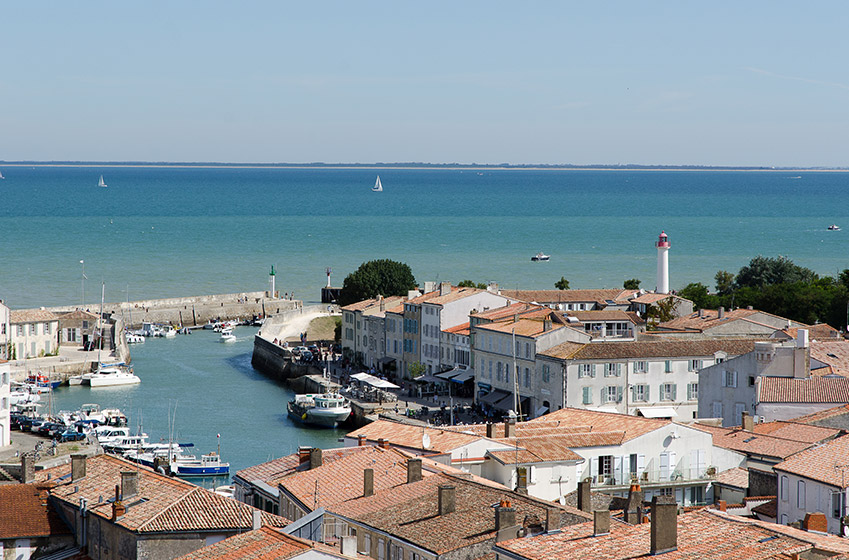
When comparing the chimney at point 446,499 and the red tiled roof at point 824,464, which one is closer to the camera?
the chimney at point 446,499

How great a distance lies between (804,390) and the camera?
127ft

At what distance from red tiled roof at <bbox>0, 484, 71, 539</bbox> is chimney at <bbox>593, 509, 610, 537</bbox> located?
9015 mm

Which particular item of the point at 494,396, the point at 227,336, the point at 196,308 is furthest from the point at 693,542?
the point at 196,308

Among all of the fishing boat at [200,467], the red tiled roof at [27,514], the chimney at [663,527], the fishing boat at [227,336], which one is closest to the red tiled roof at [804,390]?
the fishing boat at [200,467]

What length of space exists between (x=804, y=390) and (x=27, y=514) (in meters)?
24.2

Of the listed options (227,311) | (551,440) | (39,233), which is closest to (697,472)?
(551,440)

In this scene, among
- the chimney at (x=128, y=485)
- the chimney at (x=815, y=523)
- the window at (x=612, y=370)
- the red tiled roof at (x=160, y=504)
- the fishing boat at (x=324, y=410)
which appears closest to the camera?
the chimney at (x=815, y=523)

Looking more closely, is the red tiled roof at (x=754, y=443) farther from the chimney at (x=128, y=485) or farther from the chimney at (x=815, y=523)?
the chimney at (x=128, y=485)

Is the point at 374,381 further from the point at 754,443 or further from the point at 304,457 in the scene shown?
the point at 304,457

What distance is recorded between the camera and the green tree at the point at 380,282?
80.4 metres

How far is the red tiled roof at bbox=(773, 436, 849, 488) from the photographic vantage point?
2433 centimetres

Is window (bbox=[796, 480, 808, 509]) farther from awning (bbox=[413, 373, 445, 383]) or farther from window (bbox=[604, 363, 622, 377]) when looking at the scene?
awning (bbox=[413, 373, 445, 383])

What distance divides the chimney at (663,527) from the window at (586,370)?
113ft

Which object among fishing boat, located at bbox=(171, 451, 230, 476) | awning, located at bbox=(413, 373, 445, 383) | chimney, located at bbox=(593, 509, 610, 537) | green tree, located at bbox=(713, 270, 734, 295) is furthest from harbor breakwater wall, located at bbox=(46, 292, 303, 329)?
chimney, located at bbox=(593, 509, 610, 537)
